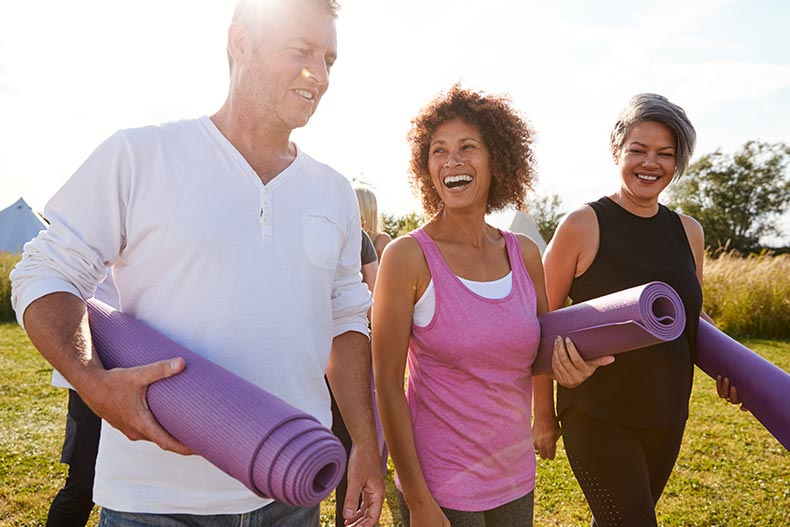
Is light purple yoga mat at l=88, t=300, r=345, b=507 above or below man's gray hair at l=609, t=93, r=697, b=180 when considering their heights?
below

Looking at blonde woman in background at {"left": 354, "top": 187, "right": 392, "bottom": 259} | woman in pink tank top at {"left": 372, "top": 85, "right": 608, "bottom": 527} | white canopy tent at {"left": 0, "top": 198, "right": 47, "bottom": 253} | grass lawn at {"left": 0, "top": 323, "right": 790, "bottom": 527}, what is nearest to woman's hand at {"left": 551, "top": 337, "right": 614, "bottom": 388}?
woman in pink tank top at {"left": 372, "top": 85, "right": 608, "bottom": 527}

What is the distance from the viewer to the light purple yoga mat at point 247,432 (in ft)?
3.65

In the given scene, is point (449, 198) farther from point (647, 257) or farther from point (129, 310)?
point (129, 310)

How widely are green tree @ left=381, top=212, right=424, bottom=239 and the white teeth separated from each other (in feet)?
27.6

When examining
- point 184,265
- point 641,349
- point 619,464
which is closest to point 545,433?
point 619,464

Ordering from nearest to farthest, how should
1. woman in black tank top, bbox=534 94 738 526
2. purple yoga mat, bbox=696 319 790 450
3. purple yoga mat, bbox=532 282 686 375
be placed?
purple yoga mat, bbox=532 282 686 375 < purple yoga mat, bbox=696 319 790 450 < woman in black tank top, bbox=534 94 738 526

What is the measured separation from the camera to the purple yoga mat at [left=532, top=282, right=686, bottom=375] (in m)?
1.79

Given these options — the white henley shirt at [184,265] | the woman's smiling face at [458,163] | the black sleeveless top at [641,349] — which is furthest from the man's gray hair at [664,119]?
the white henley shirt at [184,265]

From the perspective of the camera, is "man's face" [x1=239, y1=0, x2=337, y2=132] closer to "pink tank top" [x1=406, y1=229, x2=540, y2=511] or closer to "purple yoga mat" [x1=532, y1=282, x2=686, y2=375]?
"pink tank top" [x1=406, y1=229, x2=540, y2=511]

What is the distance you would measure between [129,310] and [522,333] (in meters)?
1.22

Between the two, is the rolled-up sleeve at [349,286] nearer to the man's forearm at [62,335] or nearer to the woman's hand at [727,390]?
the man's forearm at [62,335]

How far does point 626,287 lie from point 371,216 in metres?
2.28

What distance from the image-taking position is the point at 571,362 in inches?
80.4

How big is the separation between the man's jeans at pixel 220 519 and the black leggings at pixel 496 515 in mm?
517
